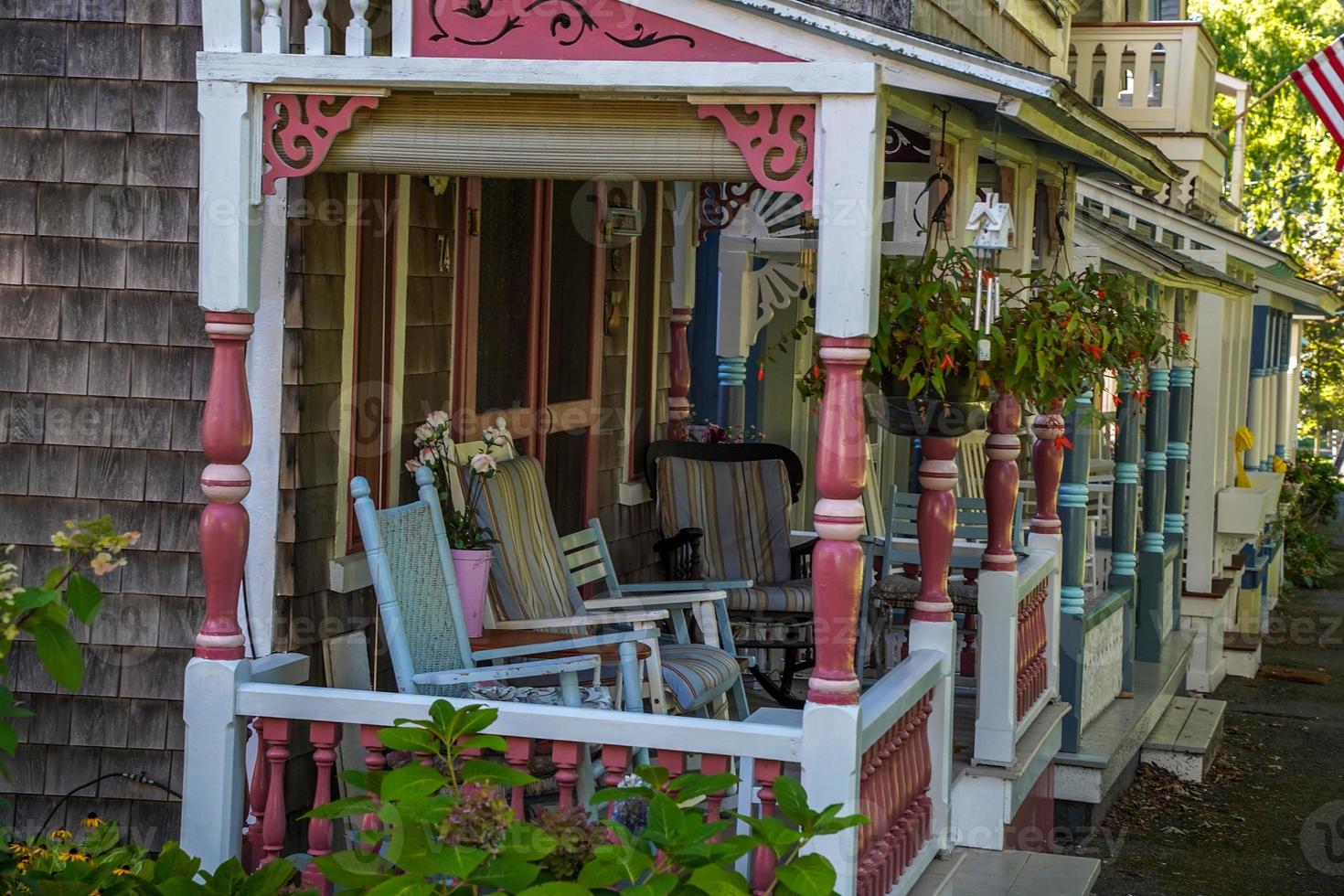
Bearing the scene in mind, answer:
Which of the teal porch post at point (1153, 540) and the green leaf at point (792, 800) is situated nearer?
the green leaf at point (792, 800)

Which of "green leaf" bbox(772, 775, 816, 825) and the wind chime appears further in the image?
the wind chime

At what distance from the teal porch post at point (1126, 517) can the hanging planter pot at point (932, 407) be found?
126 inches

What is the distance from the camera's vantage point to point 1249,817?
26.6 ft

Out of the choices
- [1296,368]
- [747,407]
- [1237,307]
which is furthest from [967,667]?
[1296,368]

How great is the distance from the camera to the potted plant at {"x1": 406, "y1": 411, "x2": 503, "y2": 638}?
201 inches

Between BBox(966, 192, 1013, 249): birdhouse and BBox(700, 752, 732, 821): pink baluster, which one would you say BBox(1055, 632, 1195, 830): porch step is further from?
BBox(700, 752, 732, 821): pink baluster

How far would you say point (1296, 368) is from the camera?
2167cm

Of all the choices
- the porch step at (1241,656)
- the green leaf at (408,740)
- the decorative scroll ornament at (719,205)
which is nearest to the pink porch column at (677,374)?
the decorative scroll ornament at (719,205)

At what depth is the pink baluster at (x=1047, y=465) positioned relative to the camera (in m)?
6.77

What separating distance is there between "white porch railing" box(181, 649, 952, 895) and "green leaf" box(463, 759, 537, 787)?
291mm

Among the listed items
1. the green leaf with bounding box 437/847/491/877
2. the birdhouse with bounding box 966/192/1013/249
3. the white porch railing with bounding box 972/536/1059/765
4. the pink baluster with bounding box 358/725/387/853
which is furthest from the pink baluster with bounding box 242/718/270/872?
the white porch railing with bounding box 972/536/1059/765

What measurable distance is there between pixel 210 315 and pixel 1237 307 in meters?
11.2

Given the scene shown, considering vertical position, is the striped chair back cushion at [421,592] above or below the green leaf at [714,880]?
above

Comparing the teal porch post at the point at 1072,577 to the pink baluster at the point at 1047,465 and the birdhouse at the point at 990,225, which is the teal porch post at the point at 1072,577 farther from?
the birdhouse at the point at 990,225
